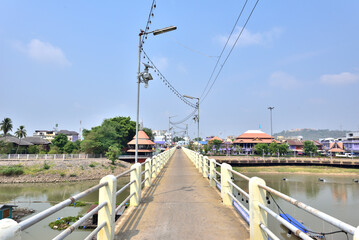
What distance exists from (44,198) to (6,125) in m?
38.0

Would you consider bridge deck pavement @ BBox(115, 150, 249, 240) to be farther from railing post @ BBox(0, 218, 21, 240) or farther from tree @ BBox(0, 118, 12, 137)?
tree @ BBox(0, 118, 12, 137)

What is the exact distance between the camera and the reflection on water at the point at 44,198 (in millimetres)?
14758

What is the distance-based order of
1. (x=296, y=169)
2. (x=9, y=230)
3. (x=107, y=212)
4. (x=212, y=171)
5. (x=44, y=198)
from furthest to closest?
(x=296, y=169) < (x=44, y=198) < (x=212, y=171) < (x=107, y=212) < (x=9, y=230)

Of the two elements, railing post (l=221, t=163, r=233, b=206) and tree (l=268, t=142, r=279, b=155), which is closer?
railing post (l=221, t=163, r=233, b=206)

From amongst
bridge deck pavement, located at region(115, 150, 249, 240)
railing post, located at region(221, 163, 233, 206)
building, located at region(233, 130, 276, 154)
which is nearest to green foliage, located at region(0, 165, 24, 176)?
bridge deck pavement, located at region(115, 150, 249, 240)

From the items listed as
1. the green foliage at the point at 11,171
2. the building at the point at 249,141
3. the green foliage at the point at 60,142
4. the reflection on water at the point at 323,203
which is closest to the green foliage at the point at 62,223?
the reflection on water at the point at 323,203

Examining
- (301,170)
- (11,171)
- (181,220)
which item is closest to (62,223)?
(181,220)

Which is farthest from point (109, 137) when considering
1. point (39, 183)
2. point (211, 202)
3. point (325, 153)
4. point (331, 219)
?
point (325, 153)

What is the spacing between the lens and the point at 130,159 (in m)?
47.7

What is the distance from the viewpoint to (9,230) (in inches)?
58.7

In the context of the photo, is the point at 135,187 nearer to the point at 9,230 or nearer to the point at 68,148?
the point at 9,230

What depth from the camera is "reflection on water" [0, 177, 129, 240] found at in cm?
1476

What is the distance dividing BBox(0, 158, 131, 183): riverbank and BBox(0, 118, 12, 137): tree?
66.3 feet

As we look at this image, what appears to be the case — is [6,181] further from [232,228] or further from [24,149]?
[232,228]
